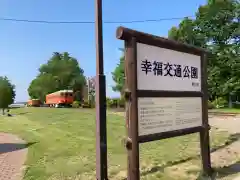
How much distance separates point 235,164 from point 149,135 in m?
3.20

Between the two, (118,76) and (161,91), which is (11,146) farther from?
(118,76)

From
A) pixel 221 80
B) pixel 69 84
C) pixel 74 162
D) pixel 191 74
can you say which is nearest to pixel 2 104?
pixel 221 80

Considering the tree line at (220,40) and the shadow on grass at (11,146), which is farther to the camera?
the tree line at (220,40)

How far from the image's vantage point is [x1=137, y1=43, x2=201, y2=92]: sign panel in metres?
5.66

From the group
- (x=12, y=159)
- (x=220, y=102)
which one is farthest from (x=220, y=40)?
(x=12, y=159)

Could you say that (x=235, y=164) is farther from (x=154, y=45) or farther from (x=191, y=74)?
(x=154, y=45)

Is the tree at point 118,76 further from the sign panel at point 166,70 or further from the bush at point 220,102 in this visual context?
the sign panel at point 166,70

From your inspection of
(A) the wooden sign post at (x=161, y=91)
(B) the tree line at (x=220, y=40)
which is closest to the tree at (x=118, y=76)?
(B) the tree line at (x=220, y=40)

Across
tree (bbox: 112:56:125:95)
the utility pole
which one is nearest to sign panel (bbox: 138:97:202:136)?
the utility pole

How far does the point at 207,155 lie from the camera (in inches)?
275

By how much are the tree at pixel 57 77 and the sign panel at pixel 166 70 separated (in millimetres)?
79800

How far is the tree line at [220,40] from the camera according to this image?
35.1 meters

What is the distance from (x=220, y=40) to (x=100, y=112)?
34.5 m

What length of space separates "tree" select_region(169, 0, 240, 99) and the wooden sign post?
28.6 meters
